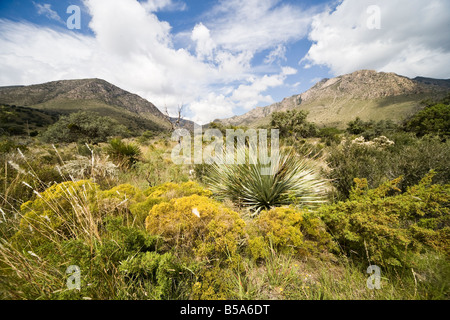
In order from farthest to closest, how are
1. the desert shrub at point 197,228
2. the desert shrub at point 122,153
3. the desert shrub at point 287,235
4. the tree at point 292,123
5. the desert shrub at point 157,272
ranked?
the tree at point 292,123
the desert shrub at point 122,153
the desert shrub at point 287,235
the desert shrub at point 197,228
the desert shrub at point 157,272

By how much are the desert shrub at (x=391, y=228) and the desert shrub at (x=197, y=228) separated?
1.44m

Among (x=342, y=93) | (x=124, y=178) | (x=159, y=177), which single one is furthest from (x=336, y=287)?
(x=342, y=93)

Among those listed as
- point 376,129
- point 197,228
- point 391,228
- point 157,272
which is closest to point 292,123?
point 376,129

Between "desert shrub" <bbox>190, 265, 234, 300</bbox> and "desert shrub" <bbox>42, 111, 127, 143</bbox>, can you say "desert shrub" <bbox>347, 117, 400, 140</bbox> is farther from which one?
"desert shrub" <bbox>42, 111, 127, 143</bbox>

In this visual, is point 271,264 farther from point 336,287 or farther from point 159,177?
point 159,177

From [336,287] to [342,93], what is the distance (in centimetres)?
16967

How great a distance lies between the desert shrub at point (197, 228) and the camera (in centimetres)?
206

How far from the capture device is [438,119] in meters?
17.8

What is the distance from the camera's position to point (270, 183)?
3920 millimetres

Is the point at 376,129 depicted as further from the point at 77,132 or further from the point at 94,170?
the point at 77,132

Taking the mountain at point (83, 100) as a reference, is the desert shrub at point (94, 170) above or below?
below

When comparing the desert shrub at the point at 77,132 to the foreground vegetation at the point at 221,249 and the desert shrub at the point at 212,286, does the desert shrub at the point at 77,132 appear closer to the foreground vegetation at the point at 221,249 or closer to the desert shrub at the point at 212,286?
the foreground vegetation at the point at 221,249

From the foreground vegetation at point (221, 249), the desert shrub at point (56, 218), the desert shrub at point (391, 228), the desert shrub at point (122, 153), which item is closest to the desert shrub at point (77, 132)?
the desert shrub at point (122, 153)

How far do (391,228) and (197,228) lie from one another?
95.6 inches
